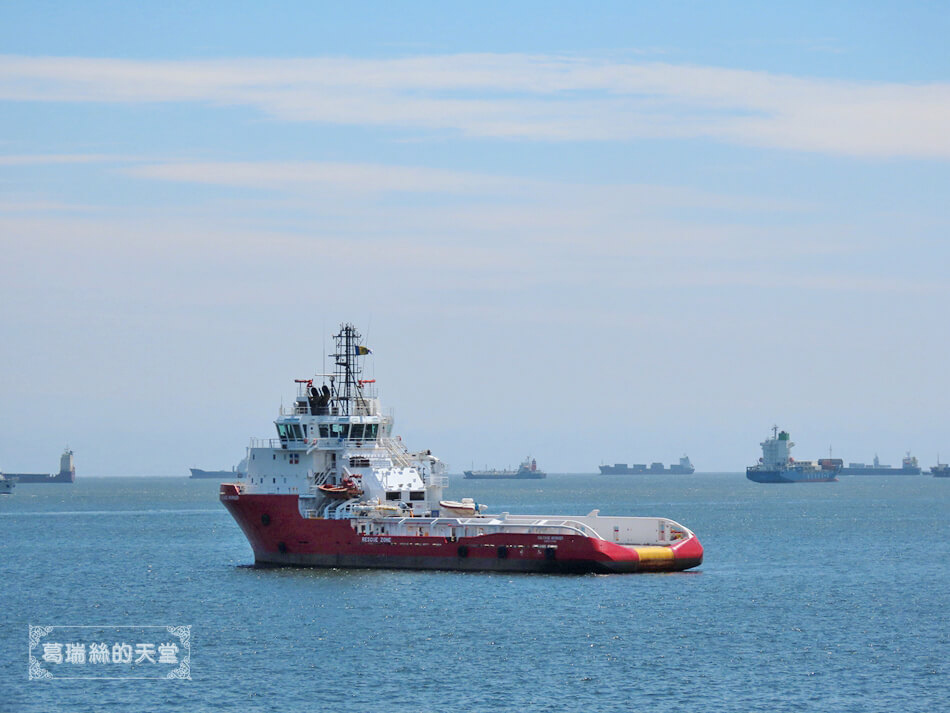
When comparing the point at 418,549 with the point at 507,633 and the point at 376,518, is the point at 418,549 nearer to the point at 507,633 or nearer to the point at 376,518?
the point at 376,518

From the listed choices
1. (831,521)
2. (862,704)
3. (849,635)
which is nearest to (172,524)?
(831,521)

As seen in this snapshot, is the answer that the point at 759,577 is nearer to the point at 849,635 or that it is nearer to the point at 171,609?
the point at 849,635

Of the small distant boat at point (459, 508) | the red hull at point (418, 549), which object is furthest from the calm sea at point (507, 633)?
the small distant boat at point (459, 508)

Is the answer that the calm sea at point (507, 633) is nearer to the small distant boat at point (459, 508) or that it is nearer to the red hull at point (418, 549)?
the red hull at point (418, 549)

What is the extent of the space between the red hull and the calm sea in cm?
70

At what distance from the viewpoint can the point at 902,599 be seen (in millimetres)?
59469

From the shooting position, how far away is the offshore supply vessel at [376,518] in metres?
61.7

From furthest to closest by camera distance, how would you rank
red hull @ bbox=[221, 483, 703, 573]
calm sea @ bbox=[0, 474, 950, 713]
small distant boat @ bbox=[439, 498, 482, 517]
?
small distant boat @ bbox=[439, 498, 482, 517] → red hull @ bbox=[221, 483, 703, 573] → calm sea @ bbox=[0, 474, 950, 713]

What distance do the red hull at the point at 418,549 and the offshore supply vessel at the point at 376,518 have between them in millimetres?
44

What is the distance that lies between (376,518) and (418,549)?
2.63 metres

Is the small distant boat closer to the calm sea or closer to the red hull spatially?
the red hull

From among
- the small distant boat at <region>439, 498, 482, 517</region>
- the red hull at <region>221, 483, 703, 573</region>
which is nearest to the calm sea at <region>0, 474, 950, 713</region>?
the red hull at <region>221, 483, 703, 573</region>

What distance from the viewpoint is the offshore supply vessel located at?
202ft

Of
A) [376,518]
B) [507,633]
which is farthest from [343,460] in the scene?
[507,633]
